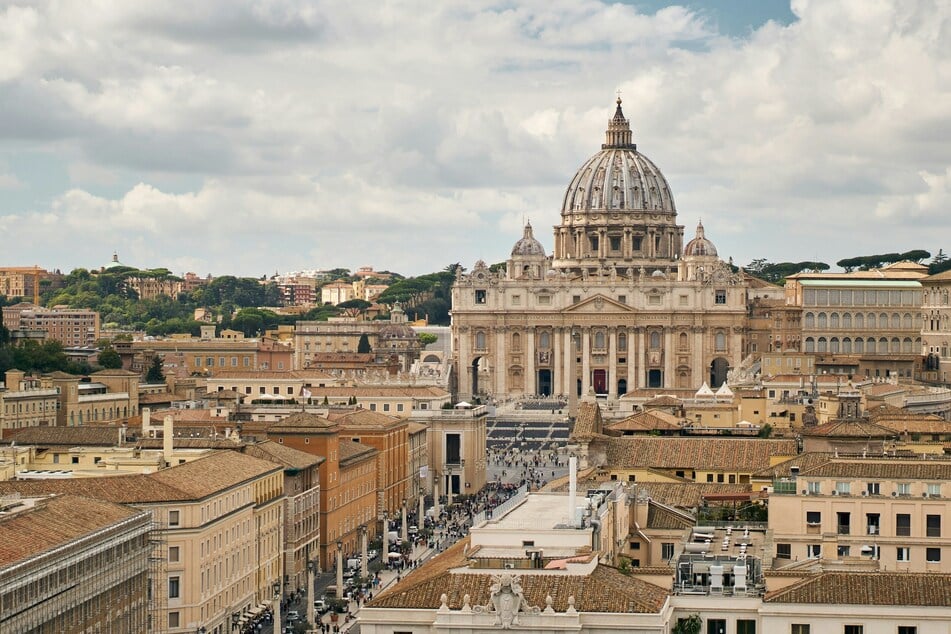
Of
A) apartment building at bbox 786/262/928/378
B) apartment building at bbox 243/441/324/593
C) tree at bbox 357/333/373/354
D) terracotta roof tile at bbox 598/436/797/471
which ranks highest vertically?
apartment building at bbox 786/262/928/378

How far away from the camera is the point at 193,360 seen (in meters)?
172

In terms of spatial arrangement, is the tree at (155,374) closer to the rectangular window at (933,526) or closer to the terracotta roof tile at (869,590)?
the rectangular window at (933,526)

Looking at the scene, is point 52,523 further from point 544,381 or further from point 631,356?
point 544,381

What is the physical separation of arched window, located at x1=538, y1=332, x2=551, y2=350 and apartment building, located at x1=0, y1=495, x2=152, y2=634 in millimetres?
140184

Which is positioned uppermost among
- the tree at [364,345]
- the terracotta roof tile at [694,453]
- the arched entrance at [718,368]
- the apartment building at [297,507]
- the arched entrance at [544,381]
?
the tree at [364,345]

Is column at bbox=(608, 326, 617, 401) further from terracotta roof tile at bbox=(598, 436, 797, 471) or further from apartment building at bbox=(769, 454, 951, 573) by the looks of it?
apartment building at bbox=(769, 454, 951, 573)

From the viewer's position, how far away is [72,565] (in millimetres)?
44094

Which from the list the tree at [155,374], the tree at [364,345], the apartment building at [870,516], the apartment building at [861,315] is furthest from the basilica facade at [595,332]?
the apartment building at [870,516]

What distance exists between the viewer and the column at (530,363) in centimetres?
19125

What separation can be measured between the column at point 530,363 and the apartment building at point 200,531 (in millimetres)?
125138

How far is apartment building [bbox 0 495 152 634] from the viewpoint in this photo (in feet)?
135

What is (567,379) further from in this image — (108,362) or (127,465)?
(127,465)

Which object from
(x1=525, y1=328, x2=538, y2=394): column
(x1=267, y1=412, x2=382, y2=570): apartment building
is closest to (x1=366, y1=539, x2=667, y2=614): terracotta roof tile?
(x1=267, y1=412, x2=382, y2=570): apartment building

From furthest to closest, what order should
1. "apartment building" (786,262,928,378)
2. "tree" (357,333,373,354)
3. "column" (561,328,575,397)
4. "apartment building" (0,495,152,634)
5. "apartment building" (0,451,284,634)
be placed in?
"tree" (357,333,373,354)
"column" (561,328,575,397)
"apartment building" (786,262,928,378)
"apartment building" (0,451,284,634)
"apartment building" (0,495,152,634)
